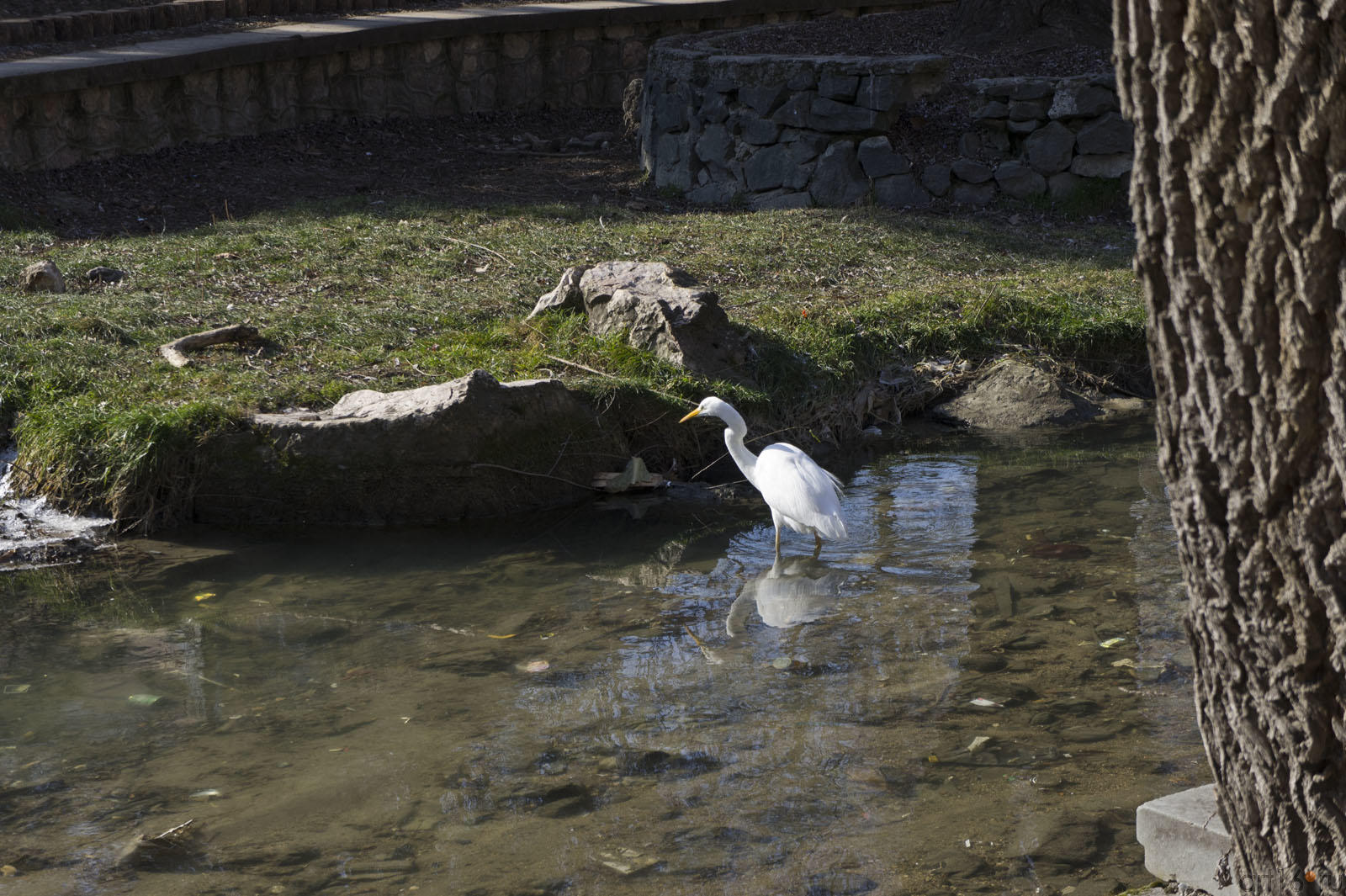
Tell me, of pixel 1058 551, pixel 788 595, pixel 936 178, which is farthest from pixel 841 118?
pixel 788 595

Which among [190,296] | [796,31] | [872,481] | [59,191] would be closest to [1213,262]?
[872,481]

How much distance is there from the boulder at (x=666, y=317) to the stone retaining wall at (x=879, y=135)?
3507 millimetres

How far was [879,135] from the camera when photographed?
32.9ft

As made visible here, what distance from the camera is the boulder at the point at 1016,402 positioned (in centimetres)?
693

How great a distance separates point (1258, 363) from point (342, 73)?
1162 cm

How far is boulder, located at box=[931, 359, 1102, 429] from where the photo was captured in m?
6.93

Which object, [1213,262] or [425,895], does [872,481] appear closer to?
[425,895]

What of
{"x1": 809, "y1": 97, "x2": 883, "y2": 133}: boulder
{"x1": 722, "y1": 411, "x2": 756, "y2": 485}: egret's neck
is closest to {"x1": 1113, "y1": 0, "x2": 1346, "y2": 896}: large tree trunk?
{"x1": 722, "y1": 411, "x2": 756, "y2": 485}: egret's neck

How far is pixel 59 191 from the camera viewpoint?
9.73 metres

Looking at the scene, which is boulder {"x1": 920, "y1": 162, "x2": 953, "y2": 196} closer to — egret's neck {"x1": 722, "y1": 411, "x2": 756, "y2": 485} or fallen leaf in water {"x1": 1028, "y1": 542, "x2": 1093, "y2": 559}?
egret's neck {"x1": 722, "y1": 411, "x2": 756, "y2": 485}

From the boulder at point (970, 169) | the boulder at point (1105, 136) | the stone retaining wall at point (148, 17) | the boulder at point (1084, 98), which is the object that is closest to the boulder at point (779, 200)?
the boulder at point (970, 169)

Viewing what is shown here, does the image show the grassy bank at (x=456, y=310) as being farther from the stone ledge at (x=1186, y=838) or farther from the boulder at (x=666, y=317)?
the stone ledge at (x=1186, y=838)

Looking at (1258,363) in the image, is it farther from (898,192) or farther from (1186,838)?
(898,192)

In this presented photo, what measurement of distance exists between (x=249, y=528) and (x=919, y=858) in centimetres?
352
